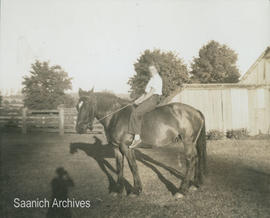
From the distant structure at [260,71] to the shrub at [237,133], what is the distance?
425cm

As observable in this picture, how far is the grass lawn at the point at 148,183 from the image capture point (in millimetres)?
5090

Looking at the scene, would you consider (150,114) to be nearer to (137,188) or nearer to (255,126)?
(137,188)

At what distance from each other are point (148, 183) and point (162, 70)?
36677 mm

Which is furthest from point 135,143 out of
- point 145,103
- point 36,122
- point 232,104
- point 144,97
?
point 36,122

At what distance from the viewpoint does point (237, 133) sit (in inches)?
609

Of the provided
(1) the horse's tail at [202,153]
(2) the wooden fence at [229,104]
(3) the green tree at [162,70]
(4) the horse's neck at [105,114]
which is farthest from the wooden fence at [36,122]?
(3) the green tree at [162,70]

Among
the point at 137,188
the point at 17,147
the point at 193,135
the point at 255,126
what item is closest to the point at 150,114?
the point at 193,135

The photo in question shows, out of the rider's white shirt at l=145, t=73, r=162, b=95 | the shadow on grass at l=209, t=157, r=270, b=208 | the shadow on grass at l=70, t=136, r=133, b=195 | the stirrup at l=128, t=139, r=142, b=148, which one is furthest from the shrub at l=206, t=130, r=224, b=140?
the stirrup at l=128, t=139, r=142, b=148

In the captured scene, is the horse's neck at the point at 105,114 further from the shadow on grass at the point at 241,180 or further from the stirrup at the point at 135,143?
the shadow on grass at the point at 241,180

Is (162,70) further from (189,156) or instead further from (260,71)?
(189,156)

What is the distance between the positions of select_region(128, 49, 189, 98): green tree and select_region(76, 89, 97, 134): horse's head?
1329 inches

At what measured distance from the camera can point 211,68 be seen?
1885 inches

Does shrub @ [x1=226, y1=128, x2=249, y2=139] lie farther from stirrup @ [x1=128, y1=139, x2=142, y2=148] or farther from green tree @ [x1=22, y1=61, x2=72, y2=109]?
green tree @ [x1=22, y1=61, x2=72, y2=109]

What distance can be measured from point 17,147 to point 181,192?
10406 mm
